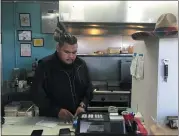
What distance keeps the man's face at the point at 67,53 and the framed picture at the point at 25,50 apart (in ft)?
4.63

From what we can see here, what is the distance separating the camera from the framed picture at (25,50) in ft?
10.7

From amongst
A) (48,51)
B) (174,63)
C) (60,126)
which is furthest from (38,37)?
(174,63)

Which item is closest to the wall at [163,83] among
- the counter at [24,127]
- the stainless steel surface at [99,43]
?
the counter at [24,127]

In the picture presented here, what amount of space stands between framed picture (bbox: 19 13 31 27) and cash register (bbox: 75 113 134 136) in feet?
7.81

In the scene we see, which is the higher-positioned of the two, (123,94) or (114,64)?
(114,64)

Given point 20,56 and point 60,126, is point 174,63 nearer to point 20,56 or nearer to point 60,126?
point 60,126

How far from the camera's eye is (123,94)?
277 centimetres

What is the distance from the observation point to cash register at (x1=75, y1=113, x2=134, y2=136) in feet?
3.21

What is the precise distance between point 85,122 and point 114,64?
221 centimetres

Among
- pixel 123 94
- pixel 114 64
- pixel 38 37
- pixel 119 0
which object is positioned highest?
pixel 119 0

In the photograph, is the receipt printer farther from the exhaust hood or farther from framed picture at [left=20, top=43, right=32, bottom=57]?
framed picture at [left=20, top=43, right=32, bottom=57]

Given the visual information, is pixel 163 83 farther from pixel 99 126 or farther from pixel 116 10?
pixel 116 10

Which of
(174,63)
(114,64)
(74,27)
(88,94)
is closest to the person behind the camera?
(174,63)

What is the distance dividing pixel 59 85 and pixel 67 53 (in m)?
0.28
